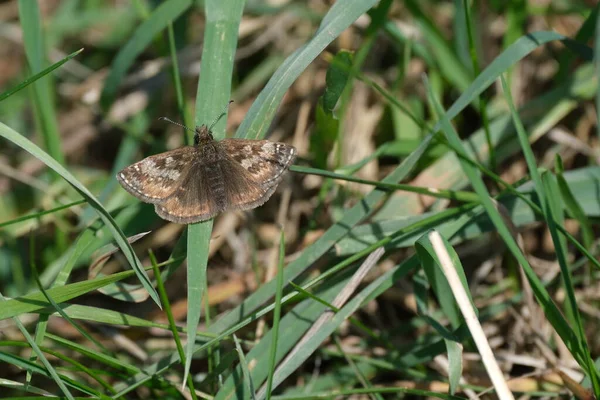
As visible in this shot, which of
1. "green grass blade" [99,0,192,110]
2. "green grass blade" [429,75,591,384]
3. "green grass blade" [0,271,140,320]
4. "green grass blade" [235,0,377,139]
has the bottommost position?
"green grass blade" [429,75,591,384]

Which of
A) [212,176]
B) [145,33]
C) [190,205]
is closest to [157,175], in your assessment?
[212,176]

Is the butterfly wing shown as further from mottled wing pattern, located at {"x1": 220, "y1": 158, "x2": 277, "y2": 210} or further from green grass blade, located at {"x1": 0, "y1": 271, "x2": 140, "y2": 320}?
green grass blade, located at {"x1": 0, "y1": 271, "x2": 140, "y2": 320}

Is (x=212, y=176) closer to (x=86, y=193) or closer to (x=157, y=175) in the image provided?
(x=157, y=175)

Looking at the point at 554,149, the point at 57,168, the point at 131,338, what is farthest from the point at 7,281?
the point at 554,149

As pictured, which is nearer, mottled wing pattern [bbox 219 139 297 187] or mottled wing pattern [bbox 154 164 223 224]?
mottled wing pattern [bbox 154 164 223 224]

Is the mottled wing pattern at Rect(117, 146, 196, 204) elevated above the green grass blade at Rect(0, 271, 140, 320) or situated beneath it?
elevated above

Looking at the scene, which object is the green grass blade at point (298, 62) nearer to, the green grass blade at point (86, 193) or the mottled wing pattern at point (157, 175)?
the mottled wing pattern at point (157, 175)

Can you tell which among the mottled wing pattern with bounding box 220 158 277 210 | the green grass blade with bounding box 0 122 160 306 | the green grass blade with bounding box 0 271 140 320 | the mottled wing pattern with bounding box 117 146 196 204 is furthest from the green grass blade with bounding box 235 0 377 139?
the green grass blade with bounding box 0 271 140 320

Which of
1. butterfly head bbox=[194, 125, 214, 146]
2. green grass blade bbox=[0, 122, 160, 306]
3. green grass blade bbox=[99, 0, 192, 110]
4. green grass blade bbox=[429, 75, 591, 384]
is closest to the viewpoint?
green grass blade bbox=[0, 122, 160, 306]
